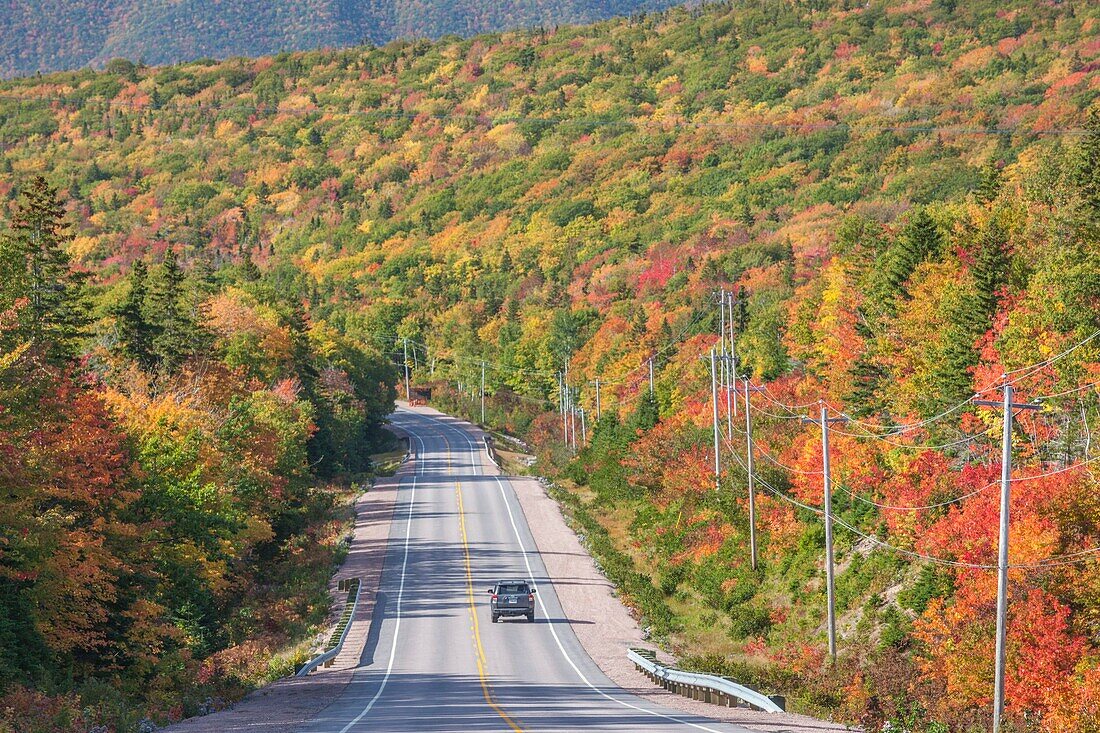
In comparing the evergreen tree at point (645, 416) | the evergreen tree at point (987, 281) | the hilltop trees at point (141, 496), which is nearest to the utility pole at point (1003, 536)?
the hilltop trees at point (141, 496)

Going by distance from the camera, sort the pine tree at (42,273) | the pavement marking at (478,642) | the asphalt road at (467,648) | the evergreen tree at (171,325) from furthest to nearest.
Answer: the evergreen tree at (171,325) → the pine tree at (42,273) → the pavement marking at (478,642) → the asphalt road at (467,648)

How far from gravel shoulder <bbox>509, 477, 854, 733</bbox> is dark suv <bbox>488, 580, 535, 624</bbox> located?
6.39 ft

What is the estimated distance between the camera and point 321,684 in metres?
39.2

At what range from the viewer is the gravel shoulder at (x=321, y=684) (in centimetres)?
2902

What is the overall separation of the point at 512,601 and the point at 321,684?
15.1m

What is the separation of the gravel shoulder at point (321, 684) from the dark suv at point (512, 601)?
5.10 metres

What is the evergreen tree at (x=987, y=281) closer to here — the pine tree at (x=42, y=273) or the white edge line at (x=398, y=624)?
the white edge line at (x=398, y=624)

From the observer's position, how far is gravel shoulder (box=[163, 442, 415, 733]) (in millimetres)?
29016

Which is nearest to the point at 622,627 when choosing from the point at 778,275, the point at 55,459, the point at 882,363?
the point at 882,363

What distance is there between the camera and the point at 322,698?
3531 centimetres

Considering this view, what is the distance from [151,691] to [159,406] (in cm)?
2340

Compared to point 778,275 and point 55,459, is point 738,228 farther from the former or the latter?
point 55,459

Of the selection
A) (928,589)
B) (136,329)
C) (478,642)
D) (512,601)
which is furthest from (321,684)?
(136,329)

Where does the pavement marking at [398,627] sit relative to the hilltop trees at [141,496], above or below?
below
